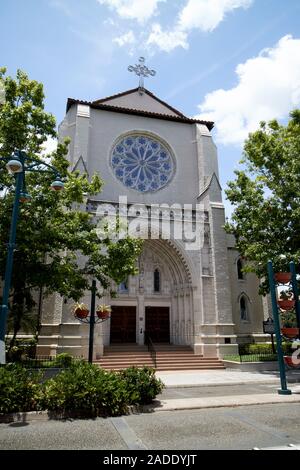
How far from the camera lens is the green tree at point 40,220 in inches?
497

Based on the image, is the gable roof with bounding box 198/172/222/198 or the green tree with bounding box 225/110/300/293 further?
the gable roof with bounding box 198/172/222/198

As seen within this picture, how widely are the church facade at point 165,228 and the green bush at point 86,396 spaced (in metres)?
11.2

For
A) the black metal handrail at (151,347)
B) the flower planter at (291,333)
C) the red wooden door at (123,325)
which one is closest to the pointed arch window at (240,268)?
the black metal handrail at (151,347)

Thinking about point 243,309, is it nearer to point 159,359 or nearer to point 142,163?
point 159,359

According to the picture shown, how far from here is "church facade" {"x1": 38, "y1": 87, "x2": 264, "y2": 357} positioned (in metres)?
21.8

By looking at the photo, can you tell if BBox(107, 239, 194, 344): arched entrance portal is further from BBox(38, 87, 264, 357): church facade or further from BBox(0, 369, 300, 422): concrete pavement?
BBox(0, 369, 300, 422): concrete pavement

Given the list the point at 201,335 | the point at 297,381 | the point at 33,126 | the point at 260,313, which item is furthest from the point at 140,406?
the point at 260,313

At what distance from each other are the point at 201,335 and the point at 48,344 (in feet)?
31.1

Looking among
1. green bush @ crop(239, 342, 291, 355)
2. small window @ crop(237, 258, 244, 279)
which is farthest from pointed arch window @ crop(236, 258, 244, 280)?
green bush @ crop(239, 342, 291, 355)

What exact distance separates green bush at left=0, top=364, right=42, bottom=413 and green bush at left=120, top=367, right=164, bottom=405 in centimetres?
227

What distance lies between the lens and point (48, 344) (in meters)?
18.6
